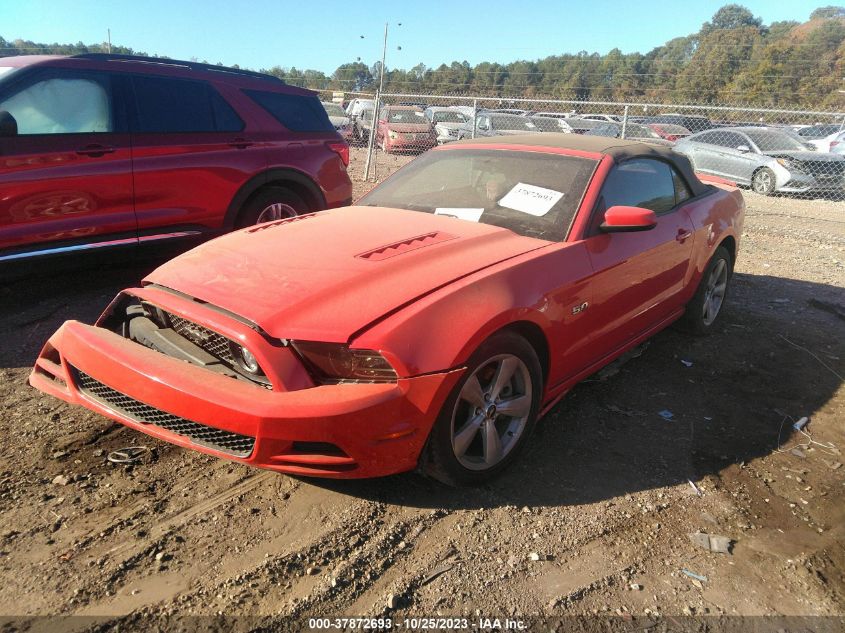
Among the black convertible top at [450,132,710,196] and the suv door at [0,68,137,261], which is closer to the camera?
the black convertible top at [450,132,710,196]

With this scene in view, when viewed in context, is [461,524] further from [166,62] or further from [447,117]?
[447,117]

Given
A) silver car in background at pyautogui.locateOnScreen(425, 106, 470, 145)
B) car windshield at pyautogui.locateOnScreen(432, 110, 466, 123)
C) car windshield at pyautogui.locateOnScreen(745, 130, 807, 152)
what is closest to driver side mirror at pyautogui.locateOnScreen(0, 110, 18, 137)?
car windshield at pyautogui.locateOnScreen(745, 130, 807, 152)

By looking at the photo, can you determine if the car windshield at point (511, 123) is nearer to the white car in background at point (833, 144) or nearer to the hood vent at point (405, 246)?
the white car in background at point (833, 144)

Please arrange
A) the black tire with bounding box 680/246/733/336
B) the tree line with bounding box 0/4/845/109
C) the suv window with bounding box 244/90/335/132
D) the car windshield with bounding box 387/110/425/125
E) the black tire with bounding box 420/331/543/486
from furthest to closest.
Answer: the tree line with bounding box 0/4/845/109 → the car windshield with bounding box 387/110/425/125 → the suv window with bounding box 244/90/335/132 → the black tire with bounding box 680/246/733/336 → the black tire with bounding box 420/331/543/486

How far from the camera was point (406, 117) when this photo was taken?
19.9m

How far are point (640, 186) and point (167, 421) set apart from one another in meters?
3.09

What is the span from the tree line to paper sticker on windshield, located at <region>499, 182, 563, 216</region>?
2287 cm

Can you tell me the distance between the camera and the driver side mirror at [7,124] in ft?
14.0

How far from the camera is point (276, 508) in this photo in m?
2.66

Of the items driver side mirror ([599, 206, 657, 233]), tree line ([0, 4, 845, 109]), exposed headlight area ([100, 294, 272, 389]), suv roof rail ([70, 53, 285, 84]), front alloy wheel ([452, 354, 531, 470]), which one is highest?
tree line ([0, 4, 845, 109])

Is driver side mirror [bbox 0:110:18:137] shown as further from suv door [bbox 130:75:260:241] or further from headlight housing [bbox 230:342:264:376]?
headlight housing [bbox 230:342:264:376]

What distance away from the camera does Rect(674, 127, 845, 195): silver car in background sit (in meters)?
13.5

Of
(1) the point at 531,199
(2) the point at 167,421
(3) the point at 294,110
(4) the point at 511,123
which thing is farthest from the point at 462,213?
(4) the point at 511,123

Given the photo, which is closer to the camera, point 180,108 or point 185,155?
point 185,155
